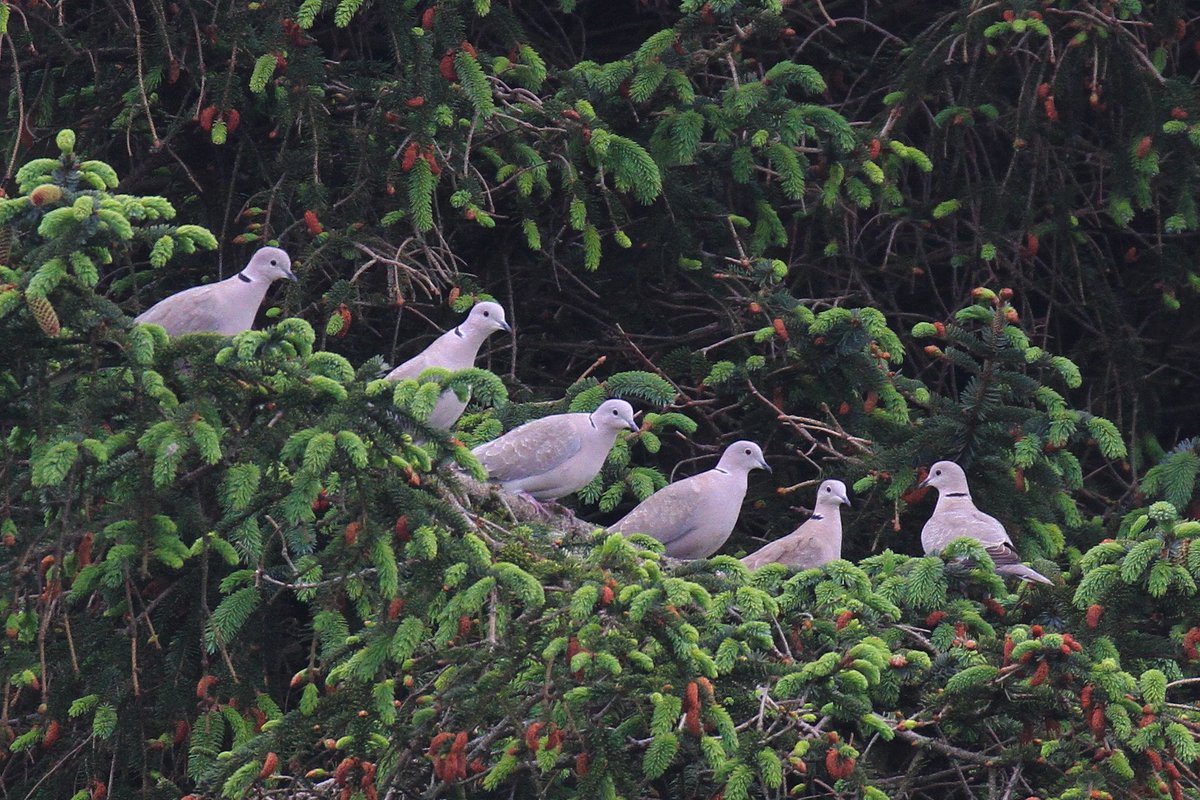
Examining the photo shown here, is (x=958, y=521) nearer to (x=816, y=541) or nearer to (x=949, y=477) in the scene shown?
(x=949, y=477)

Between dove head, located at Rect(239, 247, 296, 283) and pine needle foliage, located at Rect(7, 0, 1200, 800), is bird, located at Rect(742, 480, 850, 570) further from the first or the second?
dove head, located at Rect(239, 247, 296, 283)

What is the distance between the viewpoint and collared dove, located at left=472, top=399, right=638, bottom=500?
615 centimetres

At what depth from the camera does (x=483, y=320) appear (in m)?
6.32

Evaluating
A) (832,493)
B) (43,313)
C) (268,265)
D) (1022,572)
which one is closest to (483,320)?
(268,265)

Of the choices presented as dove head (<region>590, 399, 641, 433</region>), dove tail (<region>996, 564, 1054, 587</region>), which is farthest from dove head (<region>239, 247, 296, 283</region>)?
dove tail (<region>996, 564, 1054, 587</region>)

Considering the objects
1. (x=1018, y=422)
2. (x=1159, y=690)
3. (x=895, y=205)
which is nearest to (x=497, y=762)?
(x=1159, y=690)

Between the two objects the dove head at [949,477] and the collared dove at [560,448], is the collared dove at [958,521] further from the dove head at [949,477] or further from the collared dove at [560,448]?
the collared dove at [560,448]

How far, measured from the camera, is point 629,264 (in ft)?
23.5

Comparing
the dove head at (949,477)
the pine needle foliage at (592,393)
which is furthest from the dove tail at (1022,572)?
the dove head at (949,477)

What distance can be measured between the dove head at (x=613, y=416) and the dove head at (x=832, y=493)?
792mm

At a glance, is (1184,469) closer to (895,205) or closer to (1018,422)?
(1018,422)

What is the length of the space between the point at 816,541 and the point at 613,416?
92 cm

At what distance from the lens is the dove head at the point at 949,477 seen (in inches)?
235

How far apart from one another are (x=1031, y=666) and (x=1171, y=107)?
3344 millimetres
